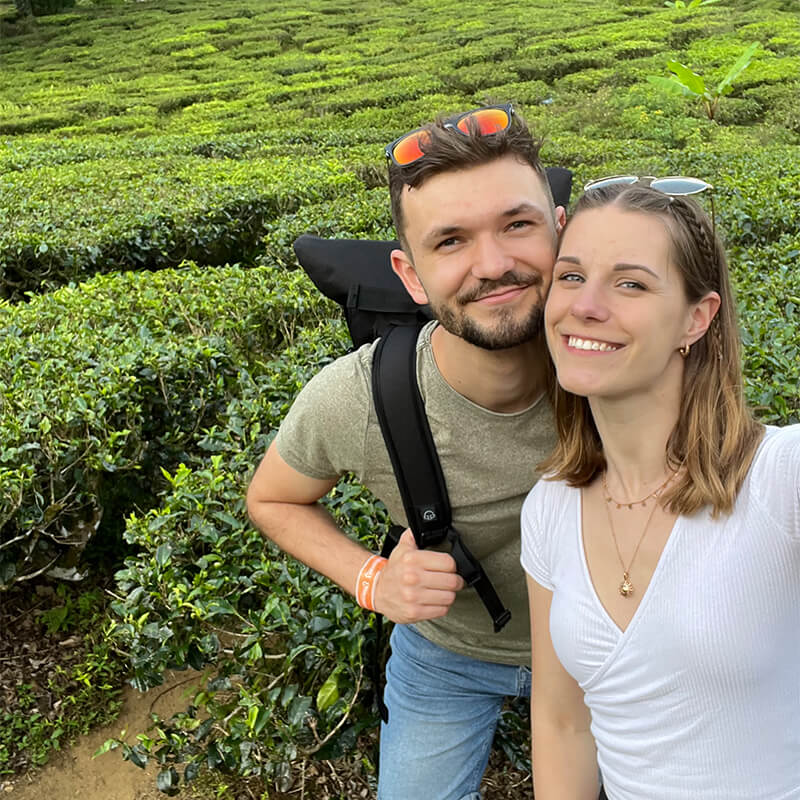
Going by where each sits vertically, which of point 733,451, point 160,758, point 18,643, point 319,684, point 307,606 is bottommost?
point 18,643

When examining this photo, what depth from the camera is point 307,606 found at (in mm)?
2295

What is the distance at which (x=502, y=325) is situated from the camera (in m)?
1.81

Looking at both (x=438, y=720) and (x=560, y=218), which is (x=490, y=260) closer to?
(x=560, y=218)

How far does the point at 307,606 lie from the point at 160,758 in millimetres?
693

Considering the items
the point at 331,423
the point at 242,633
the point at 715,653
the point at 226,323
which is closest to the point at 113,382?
the point at 226,323

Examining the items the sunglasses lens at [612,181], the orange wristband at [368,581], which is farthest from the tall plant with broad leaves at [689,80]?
the orange wristband at [368,581]

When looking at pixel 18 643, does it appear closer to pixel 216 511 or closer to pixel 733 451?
pixel 216 511

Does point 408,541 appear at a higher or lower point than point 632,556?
lower

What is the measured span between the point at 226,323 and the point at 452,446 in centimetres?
244

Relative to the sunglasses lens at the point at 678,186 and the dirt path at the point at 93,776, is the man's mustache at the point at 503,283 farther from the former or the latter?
the dirt path at the point at 93,776

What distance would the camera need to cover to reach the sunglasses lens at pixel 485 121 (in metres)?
1.88

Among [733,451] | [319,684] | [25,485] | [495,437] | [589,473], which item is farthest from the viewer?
[25,485]

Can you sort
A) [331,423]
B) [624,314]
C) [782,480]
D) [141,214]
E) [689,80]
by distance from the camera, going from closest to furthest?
[782,480]
[624,314]
[331,423]
[141,214]
[689,80]

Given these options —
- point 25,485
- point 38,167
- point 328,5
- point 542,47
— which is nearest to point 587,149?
point 38,167
